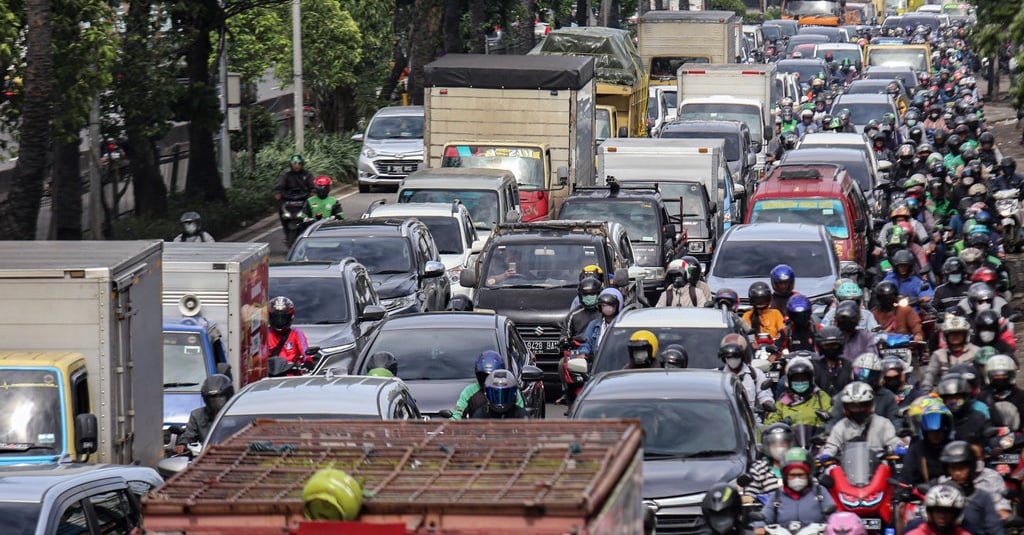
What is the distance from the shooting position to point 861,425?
12.5m

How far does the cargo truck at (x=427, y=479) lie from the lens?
6.76 metres

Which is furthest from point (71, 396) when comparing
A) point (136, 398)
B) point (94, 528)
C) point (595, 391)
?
point (595, 391)

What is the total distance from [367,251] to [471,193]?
169 inches

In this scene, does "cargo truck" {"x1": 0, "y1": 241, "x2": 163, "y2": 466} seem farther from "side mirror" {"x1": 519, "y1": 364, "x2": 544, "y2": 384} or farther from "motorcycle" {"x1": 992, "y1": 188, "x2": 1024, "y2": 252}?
"motorcycle" {"x1": 992, "y1": 188, "x2": 1024, "y2": 252}

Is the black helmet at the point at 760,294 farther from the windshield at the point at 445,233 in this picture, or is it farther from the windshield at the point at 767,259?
the windshield at the point at 445,233

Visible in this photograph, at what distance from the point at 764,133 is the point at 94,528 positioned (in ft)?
99.8

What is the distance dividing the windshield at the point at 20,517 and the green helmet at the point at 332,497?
2899 mm

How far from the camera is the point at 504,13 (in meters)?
50.5

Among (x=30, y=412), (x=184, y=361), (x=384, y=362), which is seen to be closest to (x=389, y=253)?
(x=184, y=361)

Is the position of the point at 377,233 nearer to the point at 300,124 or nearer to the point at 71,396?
the point at 71,396

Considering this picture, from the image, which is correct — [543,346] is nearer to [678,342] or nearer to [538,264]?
[538,264]

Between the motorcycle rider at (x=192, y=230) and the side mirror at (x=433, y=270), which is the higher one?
the motorcycle rider at (x=192, y=230)

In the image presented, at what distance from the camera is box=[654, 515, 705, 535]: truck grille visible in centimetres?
1177

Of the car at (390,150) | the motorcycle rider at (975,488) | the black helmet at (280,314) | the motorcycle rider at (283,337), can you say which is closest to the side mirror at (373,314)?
the motorcycle rider at (283,337)
